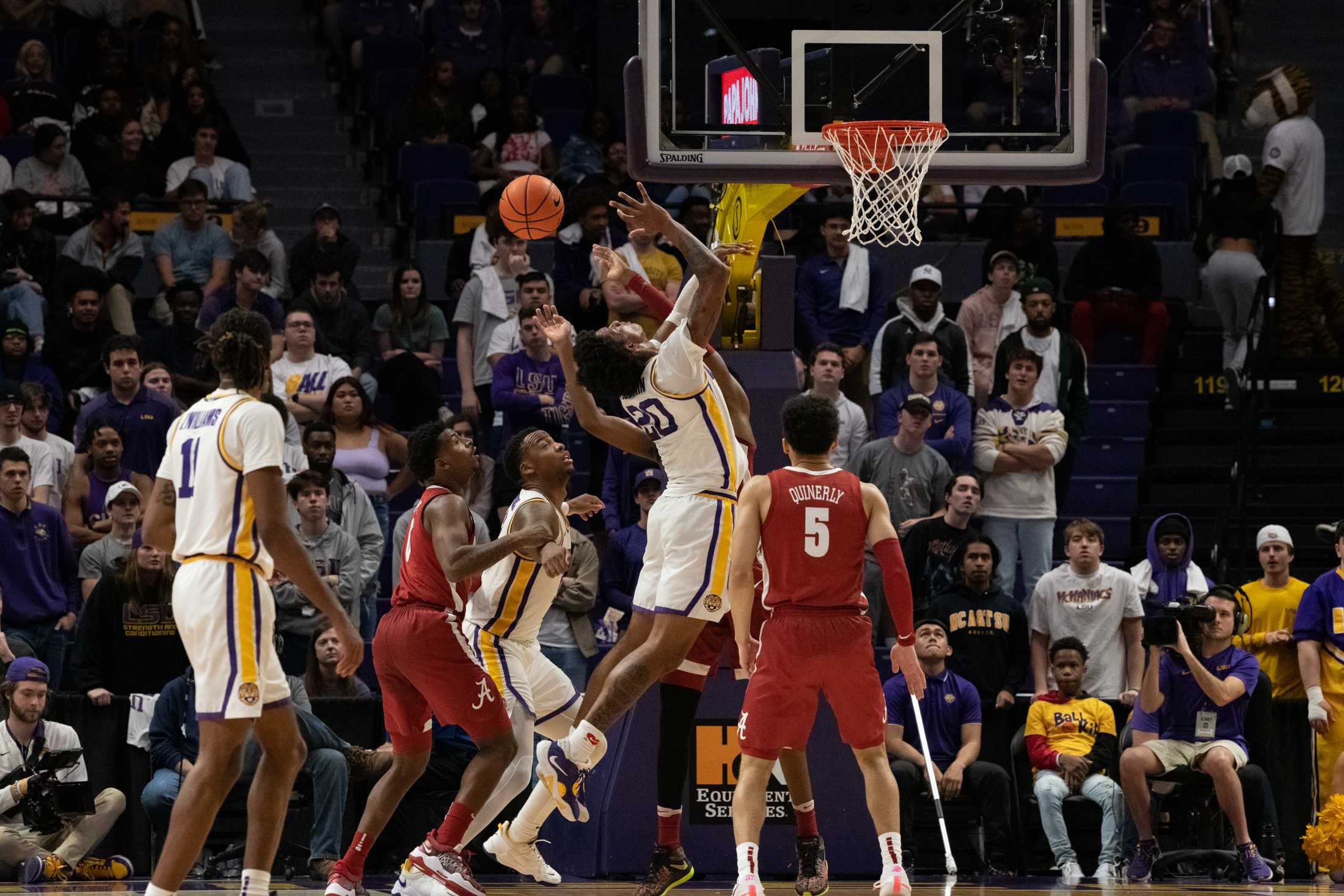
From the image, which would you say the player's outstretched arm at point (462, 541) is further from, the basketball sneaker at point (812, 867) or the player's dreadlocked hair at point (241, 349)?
the basketball sneaker at point (812, 867)

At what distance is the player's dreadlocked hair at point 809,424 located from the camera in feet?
27.0

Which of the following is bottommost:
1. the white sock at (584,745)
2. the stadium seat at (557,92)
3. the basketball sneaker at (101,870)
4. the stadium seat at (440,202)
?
the basketball sneaker at (101,870)

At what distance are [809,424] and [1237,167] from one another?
10.1 metres

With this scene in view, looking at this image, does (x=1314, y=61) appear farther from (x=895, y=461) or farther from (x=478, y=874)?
(x=478, y=874)

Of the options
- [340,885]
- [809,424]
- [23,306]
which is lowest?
[340,885]

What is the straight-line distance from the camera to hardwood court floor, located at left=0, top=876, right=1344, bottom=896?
9430 millimetres

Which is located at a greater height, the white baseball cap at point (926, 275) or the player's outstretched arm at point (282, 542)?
the white baseball cap at point (926, 275)

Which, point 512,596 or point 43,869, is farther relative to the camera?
point 43,869

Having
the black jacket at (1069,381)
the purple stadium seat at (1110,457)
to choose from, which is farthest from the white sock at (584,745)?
the purple stadium seat at (1110,457)

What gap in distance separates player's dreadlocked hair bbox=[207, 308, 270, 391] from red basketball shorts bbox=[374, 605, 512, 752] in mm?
1618

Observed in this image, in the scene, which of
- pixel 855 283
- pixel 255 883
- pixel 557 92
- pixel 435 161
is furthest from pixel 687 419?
pixel 557 92

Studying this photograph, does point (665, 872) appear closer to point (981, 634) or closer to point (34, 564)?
point (981, 634)

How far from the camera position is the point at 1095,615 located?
484 inches

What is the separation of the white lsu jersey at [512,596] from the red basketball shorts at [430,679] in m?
0.57
